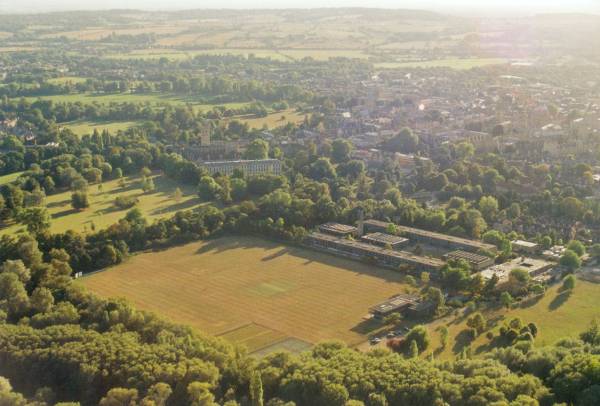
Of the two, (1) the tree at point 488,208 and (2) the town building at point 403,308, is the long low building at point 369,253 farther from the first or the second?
(1) the tree at point 488,208

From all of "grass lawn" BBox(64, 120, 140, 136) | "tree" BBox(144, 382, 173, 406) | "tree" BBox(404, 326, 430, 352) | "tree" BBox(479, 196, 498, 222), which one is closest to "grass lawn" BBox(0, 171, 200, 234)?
"tree" BBox(479, 196, 498, 222)

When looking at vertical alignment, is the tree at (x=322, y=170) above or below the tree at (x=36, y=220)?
below

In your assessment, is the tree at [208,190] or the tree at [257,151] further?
the tree at [257,151]

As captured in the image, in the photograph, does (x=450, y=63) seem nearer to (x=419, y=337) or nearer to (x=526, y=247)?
(x=526, y=247)

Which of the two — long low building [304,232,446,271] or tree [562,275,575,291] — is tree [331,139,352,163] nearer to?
long low building [304,232,446,271]

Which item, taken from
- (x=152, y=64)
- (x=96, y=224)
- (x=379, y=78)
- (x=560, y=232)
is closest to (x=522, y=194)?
(x=560, y=232)

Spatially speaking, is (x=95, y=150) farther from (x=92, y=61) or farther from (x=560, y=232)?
(x=92, y=61)

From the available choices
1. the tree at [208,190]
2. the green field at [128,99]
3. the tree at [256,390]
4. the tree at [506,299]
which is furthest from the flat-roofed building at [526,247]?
the green field at [128,99]
